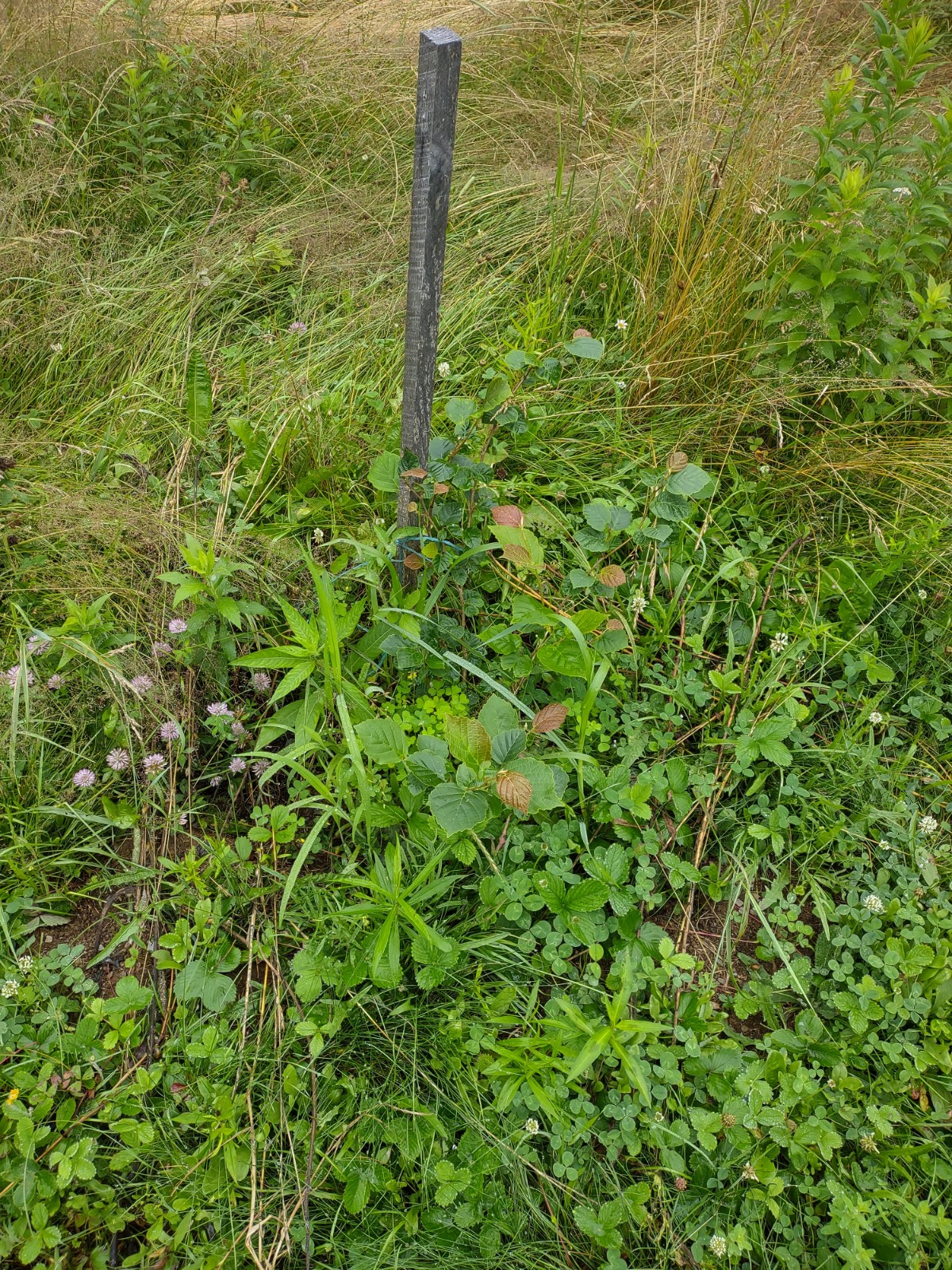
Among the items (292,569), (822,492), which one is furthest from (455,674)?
(822,492)

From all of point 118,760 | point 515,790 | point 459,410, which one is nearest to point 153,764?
point 118,760

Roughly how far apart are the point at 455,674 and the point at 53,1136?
1195 millimetres

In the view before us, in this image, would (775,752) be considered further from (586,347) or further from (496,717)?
(586,347)

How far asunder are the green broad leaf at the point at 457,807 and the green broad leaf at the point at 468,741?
2.8 inches

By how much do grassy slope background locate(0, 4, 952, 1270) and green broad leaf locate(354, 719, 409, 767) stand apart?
0.41 m

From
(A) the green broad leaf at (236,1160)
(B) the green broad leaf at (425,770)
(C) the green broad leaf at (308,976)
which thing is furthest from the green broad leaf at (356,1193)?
(B) the green broad leaf at (425,770)

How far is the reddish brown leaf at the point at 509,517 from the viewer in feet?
6.15

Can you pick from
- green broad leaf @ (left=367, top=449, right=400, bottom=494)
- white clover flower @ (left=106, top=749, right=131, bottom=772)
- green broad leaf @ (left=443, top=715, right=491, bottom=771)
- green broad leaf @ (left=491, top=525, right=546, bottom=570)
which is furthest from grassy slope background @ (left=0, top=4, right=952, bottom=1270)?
green broad leaf @ (left=491, top=525, right=546, bottom=570)

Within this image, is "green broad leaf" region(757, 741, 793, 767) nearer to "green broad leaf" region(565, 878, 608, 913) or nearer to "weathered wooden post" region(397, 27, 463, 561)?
"green broad leaf" region(565, 878, 608, 913)

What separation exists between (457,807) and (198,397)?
1.61 m

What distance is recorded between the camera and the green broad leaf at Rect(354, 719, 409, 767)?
1.67m

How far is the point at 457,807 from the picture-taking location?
1.56 meters

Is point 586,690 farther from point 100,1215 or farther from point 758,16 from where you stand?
point 758,16

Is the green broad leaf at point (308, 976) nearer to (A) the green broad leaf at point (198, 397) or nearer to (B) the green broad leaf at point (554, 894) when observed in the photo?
(B) the green broad leaf at point (554, 894)
